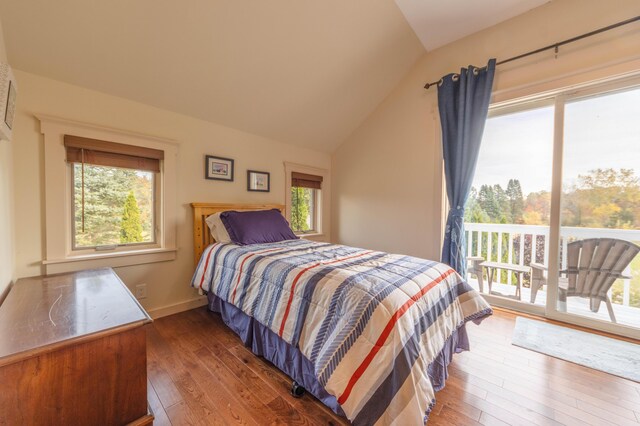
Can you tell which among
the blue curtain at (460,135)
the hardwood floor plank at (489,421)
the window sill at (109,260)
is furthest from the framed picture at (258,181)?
the hardwood floor plank at (489,421)

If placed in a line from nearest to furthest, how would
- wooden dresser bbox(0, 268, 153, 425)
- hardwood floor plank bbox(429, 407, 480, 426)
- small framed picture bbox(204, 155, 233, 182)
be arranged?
wooden dresser bbox(0, 268, 153, 425) < hardwood floor plank bbox(429, 407, 480, 426) < small framed picture bbox(204, 155, 233, 182)

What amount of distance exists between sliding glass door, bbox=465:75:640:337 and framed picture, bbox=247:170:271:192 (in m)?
2.46

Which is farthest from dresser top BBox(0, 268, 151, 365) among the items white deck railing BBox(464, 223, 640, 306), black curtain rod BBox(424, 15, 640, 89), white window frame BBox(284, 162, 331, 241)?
black curtain rod BBox(424, 15, 640, 89)

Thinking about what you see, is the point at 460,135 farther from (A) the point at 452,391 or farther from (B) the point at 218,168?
(B) the point at 218,168

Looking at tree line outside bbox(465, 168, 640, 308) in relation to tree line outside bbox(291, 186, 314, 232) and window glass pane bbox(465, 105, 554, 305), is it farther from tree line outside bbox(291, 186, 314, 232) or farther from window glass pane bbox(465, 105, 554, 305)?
tree line outside bbox(291, 186, 314, 232)

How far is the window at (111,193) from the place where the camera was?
208cm

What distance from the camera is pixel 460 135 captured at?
2684mm

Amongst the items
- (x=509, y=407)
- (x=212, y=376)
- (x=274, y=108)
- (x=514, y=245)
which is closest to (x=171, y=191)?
(x=274, y=108)

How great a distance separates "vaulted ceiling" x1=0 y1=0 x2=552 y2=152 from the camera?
67.1 inches

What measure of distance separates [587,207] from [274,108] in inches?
126

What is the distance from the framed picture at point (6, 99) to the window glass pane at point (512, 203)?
3.61m

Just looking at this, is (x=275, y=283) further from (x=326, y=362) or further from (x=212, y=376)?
(x=212, y=376)

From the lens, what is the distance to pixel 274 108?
2.92 metres

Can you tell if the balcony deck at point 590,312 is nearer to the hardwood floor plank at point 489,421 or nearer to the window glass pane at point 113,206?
the hardwood floor plank at point 489,421
